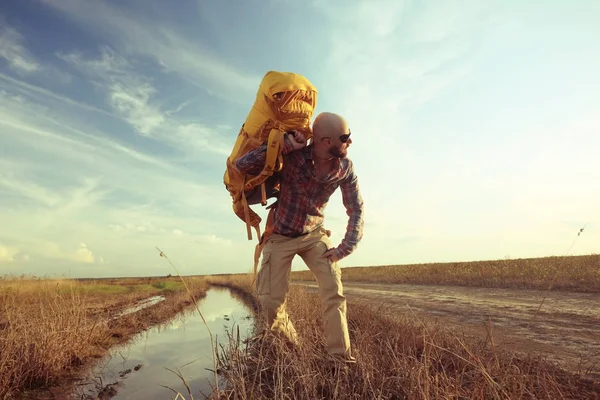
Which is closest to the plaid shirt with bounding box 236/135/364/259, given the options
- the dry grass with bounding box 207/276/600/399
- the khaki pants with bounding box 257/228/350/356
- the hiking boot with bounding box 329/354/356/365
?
the khaki pants with bounding box 257/228/350/356

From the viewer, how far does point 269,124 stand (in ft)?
10.1

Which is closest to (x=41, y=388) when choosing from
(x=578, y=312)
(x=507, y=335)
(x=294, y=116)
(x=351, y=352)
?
(x=351, y=352)

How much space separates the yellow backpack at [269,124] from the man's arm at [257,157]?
5 cm

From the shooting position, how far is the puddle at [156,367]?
424 cm

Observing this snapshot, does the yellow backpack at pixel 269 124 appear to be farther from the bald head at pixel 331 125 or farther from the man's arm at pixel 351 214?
the man's arm at pixel 351 214

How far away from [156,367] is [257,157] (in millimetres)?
4122

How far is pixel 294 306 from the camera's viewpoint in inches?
255

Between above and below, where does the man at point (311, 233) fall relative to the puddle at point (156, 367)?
above

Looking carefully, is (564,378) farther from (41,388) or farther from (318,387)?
(41,388)

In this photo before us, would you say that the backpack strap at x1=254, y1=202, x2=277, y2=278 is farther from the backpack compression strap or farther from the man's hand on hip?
the man's hand on hip

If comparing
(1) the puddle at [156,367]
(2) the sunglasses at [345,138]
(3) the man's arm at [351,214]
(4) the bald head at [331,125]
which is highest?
(4) the bald head at [331,125]

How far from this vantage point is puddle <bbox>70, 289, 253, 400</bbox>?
424 cm

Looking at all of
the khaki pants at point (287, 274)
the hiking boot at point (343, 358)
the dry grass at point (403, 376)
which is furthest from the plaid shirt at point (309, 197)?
the dry grass at point (403, 376)

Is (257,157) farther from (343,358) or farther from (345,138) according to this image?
(343,358)
